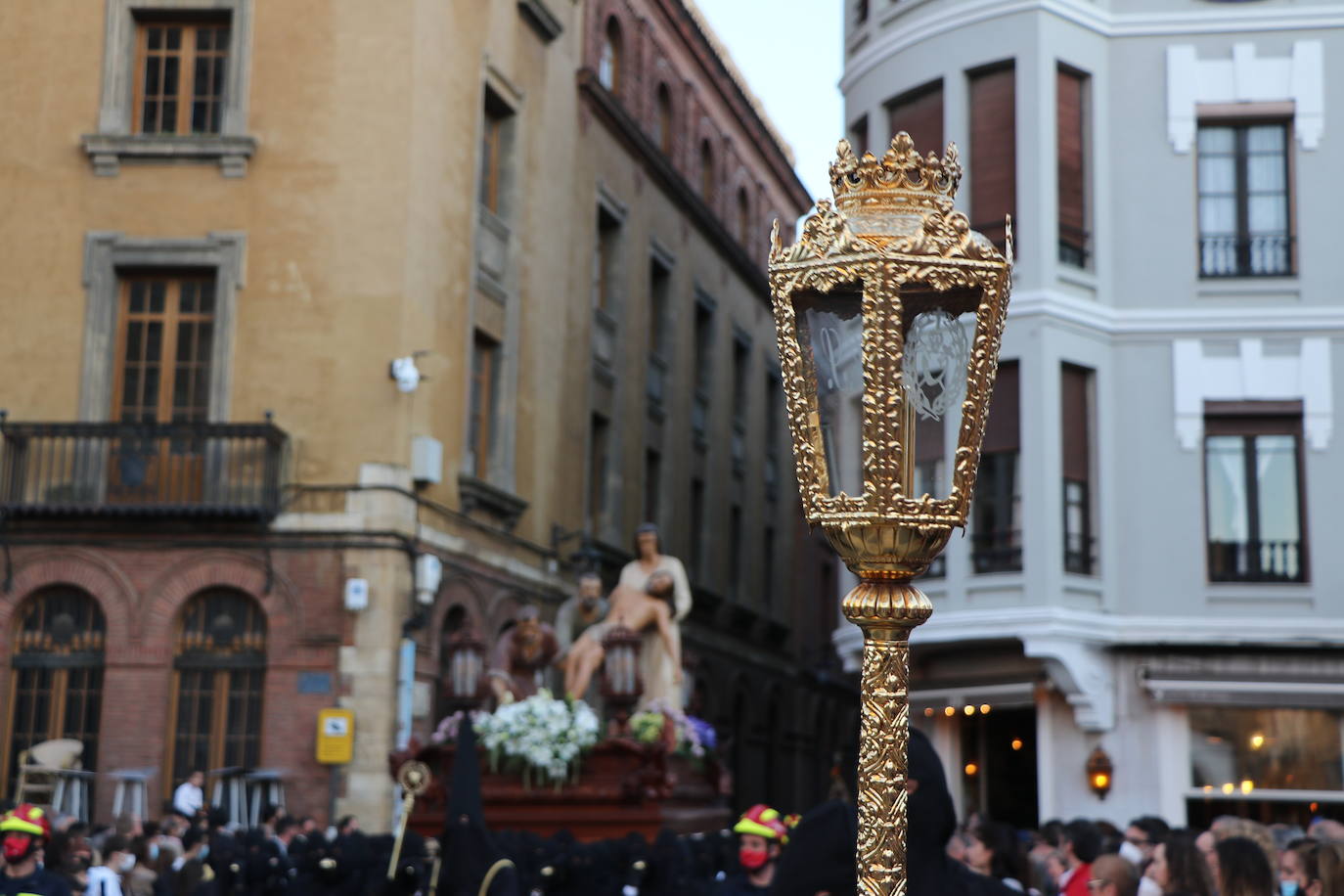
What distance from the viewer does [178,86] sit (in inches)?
928

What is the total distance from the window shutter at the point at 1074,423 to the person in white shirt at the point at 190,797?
1041 centimetres

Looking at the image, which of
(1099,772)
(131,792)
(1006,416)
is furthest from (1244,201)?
(131,792)

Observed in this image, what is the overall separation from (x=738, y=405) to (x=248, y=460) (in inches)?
802

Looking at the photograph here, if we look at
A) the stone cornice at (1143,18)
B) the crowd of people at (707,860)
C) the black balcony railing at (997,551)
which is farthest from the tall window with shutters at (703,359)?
the crowd of people at (707,860)

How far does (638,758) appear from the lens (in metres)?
14.6

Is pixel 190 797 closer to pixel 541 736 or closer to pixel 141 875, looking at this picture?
pixel 141 875

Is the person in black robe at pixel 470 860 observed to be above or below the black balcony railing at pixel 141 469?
below

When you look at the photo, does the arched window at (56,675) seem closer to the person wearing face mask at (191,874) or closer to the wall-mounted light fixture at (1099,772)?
the person wearing face mask at (191,874)

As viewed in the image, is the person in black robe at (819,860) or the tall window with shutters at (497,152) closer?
the person in black robe at (819,860)

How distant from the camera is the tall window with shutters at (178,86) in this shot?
2355 centimetres

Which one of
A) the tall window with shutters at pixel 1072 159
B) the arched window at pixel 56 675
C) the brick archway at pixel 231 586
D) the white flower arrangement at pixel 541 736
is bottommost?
the white flower arrangement at pixel 541 736

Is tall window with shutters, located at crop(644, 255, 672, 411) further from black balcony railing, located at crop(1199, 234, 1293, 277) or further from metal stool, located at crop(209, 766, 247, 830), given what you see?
black balcony railing, located at crop(1199, 234, 1293, 277)

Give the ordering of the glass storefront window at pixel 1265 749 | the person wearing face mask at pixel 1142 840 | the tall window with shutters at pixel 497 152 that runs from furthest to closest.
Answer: the tall window with shutters at pixel 497 152 → the glass storefront window at pixel 1265 749 → the person wearing face mask at pixel 1142 840

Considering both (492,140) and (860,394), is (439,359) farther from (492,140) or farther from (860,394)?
(860,394)
